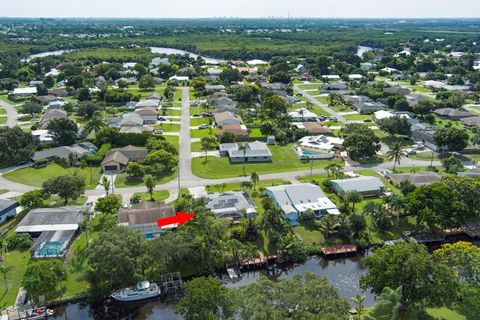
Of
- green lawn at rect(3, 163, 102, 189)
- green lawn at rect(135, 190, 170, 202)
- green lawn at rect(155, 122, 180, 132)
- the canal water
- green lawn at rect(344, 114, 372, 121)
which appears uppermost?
green lawn at rect(344, 114, 372, 121)

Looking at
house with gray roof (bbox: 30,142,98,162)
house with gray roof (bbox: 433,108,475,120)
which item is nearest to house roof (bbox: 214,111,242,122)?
house with gray roof (bbox: 30,142,98,162)

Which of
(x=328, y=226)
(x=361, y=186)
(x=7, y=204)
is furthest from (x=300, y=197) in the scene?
(x=7, y=204)

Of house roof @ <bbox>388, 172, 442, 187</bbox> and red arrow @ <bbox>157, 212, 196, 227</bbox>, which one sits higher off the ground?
house roof @ <bbox>388, 172, 442, 187</bbox>

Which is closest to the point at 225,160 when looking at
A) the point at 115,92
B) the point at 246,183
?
the point at 246,183

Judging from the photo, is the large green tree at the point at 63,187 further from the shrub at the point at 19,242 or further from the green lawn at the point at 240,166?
the green lawn at the point at 240,166

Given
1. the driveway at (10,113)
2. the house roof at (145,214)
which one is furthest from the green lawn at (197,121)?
the house roof at (145,214)

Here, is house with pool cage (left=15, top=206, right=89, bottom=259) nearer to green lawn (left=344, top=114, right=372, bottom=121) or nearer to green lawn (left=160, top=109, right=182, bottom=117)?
green lawn (left=160, top=109, right=182, bottom=117)

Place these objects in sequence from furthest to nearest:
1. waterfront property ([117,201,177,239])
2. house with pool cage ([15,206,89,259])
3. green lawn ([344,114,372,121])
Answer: green lawn ([344,114,372,121])
waterfront property ([117,201,177,239])
house with pool cage ([15,206,89,259])
